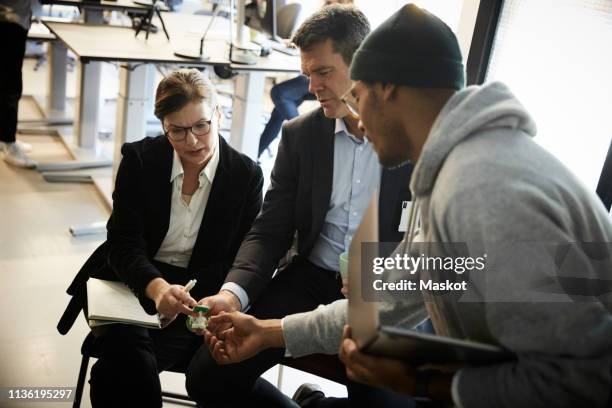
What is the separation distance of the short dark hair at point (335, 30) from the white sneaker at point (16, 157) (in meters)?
2.73

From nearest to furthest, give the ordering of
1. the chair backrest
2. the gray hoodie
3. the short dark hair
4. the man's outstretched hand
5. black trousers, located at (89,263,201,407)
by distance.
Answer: the gray hoodie
the man's outstretched hand
black trousers, located at (89,263,201,407)
the short dark hair
the chair backrest

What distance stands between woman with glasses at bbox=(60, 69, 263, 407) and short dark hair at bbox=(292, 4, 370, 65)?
35cm

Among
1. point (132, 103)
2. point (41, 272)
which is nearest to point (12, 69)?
point (132, 103)

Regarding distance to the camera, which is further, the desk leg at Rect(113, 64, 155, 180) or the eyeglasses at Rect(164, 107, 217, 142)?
the desk leg at Rect(113, 64, 155, 180)

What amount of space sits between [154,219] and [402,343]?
118cm

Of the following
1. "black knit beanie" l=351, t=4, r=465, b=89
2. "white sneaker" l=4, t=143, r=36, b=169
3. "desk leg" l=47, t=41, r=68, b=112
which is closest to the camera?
"black knit beanie" l=351, t=4, r=465, b=89

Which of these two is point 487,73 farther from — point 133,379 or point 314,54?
point 133,379

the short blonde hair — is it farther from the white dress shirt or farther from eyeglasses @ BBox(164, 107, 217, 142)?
the white dress shirt

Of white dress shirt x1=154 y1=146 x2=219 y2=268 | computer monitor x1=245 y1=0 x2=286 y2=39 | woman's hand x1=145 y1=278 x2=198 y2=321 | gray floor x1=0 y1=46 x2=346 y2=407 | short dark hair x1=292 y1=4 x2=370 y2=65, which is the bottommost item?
gray floor x1=0 y1=46 x2=346 y2=407

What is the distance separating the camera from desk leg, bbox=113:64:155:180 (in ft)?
11.9

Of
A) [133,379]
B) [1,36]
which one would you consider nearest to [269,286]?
[133,379]

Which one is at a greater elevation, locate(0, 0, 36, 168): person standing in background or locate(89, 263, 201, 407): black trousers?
locate(0, 0, 36, 168): person standing in background

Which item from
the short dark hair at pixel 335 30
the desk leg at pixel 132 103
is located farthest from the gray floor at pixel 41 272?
the short dark hair at pixel 335 30

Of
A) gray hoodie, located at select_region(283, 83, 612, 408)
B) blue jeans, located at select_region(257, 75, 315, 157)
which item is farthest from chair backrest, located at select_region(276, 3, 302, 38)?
gray hoodie, located at select_region(283, 83, 612, 408)
